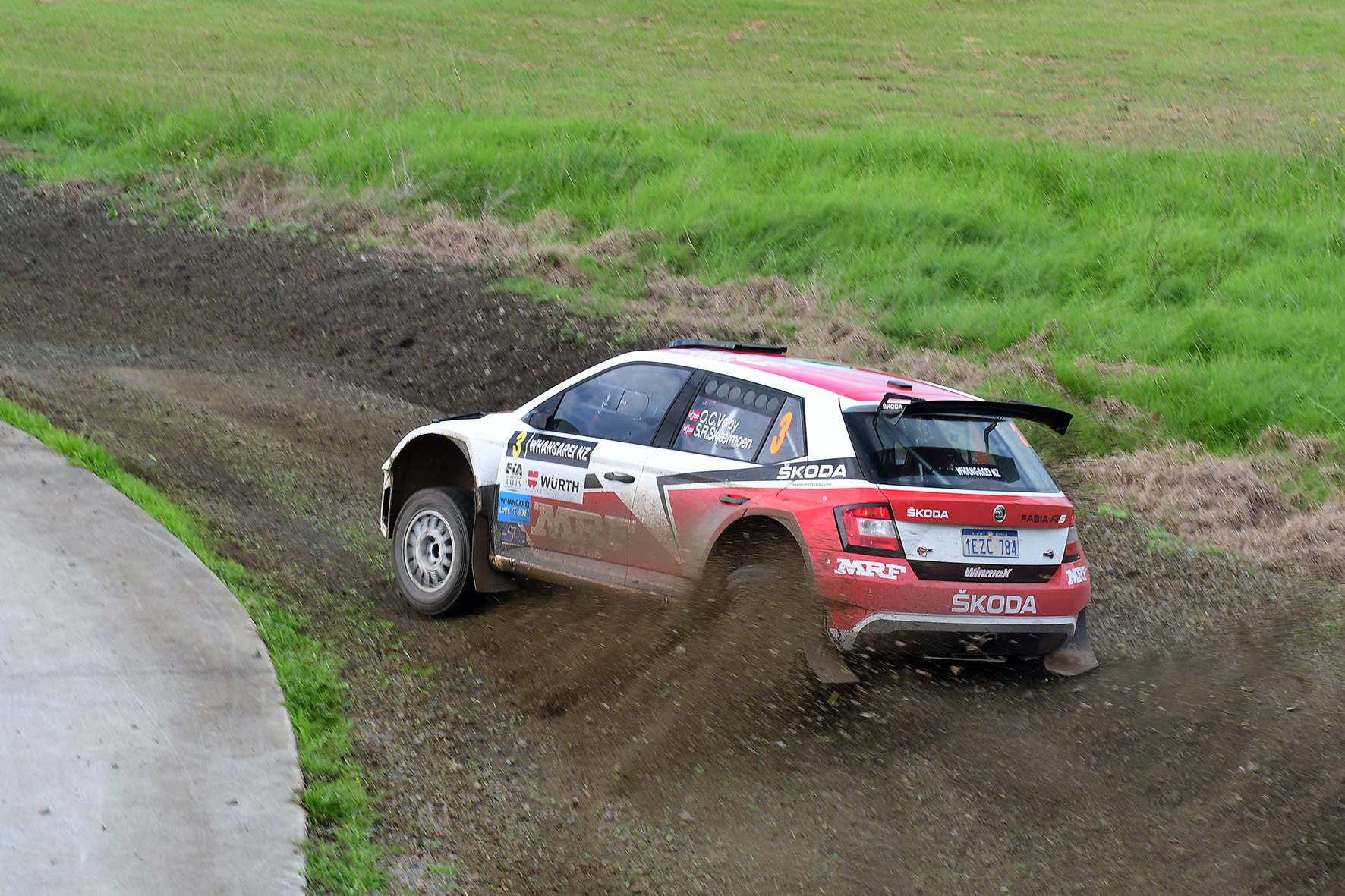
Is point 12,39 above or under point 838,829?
above

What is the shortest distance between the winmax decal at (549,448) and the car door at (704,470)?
503 millimetres

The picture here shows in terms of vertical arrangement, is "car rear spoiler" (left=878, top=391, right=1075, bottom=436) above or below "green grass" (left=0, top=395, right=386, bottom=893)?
above

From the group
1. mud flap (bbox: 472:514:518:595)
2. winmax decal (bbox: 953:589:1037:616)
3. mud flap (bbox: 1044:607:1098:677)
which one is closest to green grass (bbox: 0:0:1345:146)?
mud flap (bbox: 472:514:518:595)

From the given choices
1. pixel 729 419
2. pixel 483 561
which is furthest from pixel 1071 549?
pixel 483 561

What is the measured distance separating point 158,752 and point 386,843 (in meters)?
1.17

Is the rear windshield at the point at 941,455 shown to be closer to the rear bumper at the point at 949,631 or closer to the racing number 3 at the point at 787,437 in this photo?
the racing number 3 at the point at 787,437

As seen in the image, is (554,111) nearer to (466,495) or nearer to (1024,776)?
(466,495)

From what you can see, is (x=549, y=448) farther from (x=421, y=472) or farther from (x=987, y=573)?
(x=987, y=573)

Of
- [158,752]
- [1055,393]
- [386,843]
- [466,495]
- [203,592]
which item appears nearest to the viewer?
[386,843]

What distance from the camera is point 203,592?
7.06 meters

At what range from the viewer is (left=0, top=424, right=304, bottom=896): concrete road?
4.64 m

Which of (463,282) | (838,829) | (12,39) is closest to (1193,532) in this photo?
(838,829)

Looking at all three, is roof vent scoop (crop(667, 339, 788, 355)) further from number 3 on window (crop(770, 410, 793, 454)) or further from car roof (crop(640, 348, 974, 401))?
number 3 on window (crop(770, 410, 793, 454))

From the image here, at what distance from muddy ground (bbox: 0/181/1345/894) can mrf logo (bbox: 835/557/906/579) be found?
0.59m
